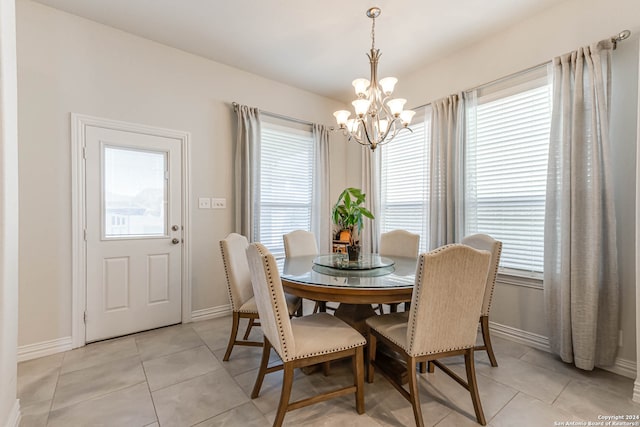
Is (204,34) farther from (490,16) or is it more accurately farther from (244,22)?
(490,16)

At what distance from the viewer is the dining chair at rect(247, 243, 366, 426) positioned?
4.67 feet

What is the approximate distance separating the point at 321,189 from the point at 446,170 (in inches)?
65.3

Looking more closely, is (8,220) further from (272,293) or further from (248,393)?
(248,393)

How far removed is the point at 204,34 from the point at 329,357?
301cm

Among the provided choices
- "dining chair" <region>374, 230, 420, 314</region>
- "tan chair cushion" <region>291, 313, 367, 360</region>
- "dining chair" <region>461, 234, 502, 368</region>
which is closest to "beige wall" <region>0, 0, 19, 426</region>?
"tan chair cushion" <region>291, 313, 367, 360</region>

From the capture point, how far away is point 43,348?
229 centimetres

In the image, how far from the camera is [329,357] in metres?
1.55

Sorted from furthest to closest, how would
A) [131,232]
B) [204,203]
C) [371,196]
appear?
[371,196] → [204,203] → [131,232]

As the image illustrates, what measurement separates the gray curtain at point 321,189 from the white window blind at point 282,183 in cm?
8

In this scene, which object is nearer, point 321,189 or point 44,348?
point 44,348

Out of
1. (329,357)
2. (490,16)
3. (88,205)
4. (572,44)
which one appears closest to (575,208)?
(572,44)

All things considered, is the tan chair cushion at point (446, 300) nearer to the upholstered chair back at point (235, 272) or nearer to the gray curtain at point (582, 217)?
the gray curtain at point (582, 217)

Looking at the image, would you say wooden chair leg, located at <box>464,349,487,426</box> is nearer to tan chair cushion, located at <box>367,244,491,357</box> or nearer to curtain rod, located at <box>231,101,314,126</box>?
tan chair cushion, located at <box>367,244,491,357</box>

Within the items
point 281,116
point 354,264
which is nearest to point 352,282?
point 354,264
